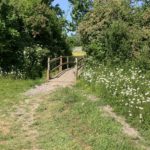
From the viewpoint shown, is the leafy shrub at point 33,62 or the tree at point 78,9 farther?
the tree at point 78,9

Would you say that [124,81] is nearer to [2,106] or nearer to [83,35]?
[2,106]

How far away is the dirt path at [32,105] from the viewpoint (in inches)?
447

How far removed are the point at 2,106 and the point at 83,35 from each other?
11614 mm

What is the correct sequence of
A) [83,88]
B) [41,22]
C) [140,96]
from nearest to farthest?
[140,96]
[83,88]
[41,22]

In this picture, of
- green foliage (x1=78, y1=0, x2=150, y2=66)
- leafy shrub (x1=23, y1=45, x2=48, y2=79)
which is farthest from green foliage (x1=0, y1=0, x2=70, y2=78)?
green foliage (x1=78, y1=0, x2=150, y2=66)

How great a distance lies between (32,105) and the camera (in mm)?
14664

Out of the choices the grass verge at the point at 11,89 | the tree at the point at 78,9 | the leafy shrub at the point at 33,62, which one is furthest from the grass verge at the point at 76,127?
the tree at the point at 78,9

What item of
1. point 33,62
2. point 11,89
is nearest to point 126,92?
point 11,89

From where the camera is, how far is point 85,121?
1226 cm

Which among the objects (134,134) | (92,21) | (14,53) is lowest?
(134,134)

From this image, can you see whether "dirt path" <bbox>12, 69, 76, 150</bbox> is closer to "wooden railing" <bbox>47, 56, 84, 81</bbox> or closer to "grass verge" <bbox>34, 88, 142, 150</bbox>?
"grass verge" <bbox>34, 88, 142, 150</bbox>

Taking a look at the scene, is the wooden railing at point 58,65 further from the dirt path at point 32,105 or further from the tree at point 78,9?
the tree at point 78,9

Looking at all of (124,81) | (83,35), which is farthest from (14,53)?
(124,81)

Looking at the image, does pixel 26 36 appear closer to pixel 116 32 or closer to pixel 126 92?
pixel 116 32
